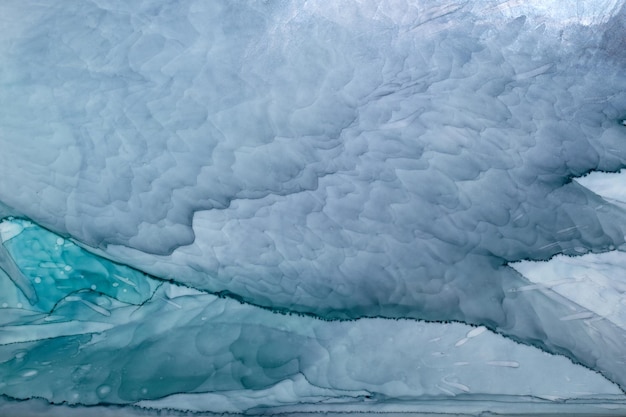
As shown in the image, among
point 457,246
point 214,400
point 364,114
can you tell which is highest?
point 364,114

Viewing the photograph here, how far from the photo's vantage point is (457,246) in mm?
676

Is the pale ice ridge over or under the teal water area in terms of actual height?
under

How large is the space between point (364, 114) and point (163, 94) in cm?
21

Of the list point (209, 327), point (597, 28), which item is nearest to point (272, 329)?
point (209, 327)

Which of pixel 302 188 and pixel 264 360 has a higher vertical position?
pixel 302 188

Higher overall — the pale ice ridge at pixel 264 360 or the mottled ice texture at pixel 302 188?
the mottled ice texture at pixel 302 188

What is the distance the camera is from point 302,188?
0.66 metres

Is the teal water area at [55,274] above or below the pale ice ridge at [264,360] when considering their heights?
above

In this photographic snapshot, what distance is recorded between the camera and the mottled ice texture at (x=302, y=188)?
631mm

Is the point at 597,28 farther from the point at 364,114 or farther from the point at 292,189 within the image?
the point at 292,189

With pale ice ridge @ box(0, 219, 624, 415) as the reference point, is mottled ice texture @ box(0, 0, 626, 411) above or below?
above

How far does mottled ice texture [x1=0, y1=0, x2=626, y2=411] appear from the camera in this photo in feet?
2.07

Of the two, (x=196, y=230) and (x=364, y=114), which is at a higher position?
(x=364, y=114)

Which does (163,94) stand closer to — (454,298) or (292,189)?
(292,189)
